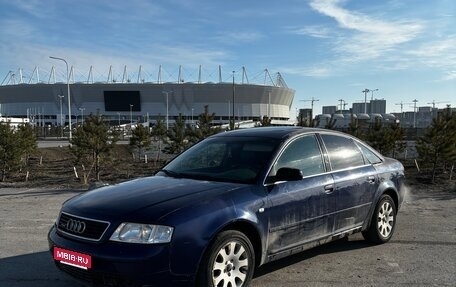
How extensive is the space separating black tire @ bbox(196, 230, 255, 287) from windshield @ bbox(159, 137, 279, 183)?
0.70m

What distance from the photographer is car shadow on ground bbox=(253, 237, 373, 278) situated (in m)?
5.41

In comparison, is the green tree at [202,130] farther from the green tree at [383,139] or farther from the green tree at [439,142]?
the green tree at [439,142]

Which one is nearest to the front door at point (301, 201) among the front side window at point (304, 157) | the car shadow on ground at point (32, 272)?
the front side window at point (304, 157)

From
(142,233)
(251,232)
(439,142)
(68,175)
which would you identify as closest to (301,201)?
(251,232)

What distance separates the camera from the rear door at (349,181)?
223 inches

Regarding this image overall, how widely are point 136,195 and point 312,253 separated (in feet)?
8.71

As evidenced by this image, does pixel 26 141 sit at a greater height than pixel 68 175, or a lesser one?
greater

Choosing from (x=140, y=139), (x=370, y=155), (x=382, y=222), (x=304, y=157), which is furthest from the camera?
(x=140, y=139)

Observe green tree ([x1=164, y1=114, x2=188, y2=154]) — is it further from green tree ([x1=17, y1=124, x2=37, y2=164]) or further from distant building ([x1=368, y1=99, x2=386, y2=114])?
distant building ([x1=368, y1=99, x2=386, y2=114])

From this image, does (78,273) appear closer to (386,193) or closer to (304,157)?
(304,157)

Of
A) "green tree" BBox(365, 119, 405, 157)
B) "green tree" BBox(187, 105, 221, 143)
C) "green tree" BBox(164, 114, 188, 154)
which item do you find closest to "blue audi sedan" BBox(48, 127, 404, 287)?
"green tree" BBox(187, 105, 221, 143)

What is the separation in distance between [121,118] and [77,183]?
126755mm

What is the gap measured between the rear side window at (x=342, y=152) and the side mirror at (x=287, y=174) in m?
→ 1.06

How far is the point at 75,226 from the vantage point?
419 centimetres
